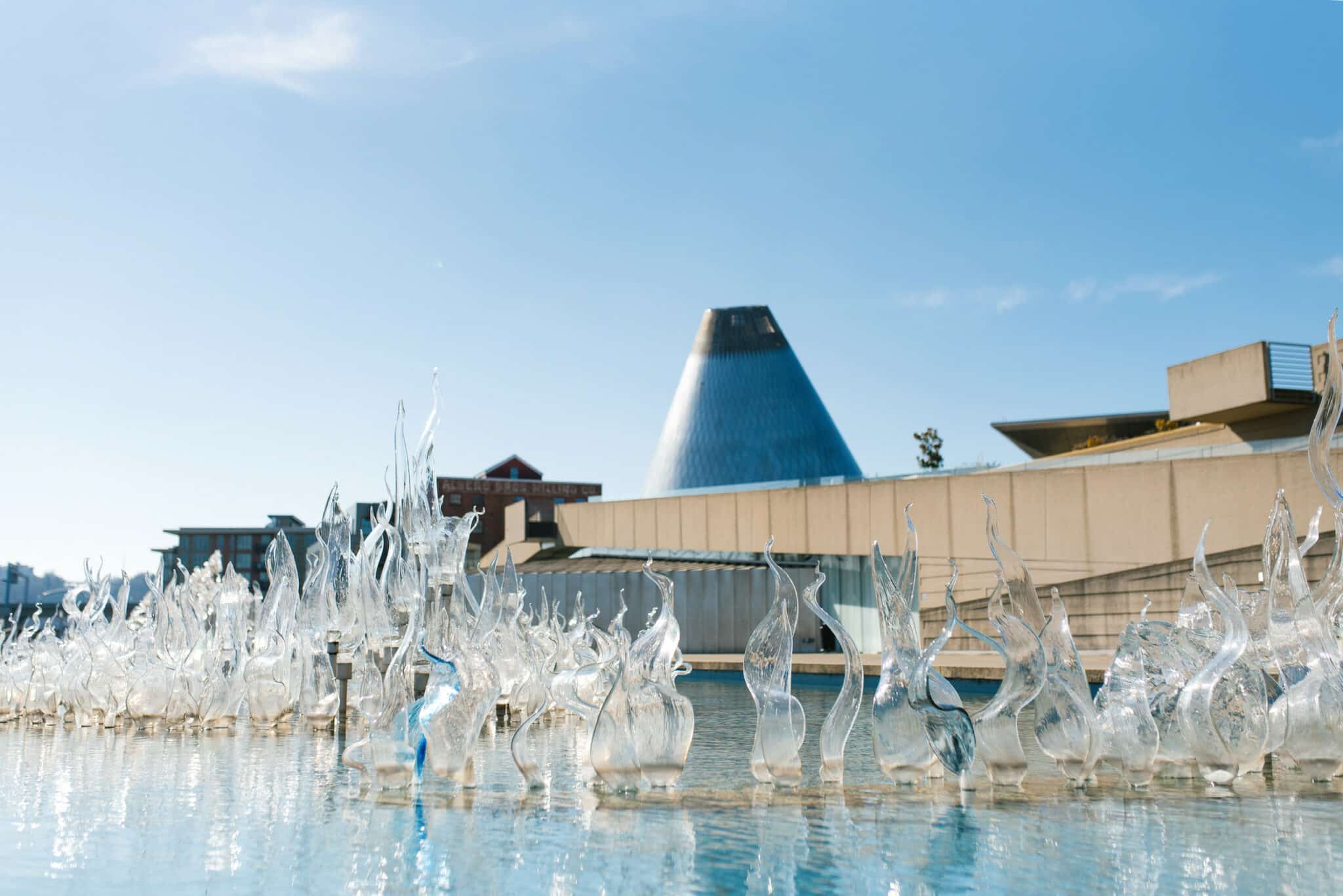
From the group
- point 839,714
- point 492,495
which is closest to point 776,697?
point 839,714

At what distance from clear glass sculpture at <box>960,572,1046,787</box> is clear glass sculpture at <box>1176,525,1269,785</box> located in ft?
2.61

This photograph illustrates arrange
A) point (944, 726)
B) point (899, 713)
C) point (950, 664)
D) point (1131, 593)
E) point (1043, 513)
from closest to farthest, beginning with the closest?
point (944, 726), point (899, 713), point (950, 664), point (1131, 593), point (1043, 513)

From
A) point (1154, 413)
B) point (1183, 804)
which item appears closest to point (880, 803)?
point (1183, 804)

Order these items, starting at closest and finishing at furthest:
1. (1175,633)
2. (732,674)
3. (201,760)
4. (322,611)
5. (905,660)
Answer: (905,660) → (1175,633) → (201,760) → (322,611) → (732,674)

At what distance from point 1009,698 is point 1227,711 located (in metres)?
1.09

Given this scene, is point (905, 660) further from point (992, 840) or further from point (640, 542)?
point (640, 542)

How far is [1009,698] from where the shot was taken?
5398mm

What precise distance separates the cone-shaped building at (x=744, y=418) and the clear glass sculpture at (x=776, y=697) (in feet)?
89.5

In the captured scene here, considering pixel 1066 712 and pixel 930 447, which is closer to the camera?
pixel 1066 712

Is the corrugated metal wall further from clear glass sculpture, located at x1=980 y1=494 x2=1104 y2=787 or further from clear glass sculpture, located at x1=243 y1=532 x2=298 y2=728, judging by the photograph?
clear glass sculpture, located at x1=980 y1=494 x2=1104 y2=787

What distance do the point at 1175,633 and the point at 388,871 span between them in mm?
4456

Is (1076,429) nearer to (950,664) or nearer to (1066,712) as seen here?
(950,664)

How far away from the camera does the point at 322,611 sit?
9.26 metres

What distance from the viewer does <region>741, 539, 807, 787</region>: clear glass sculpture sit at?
550cm
